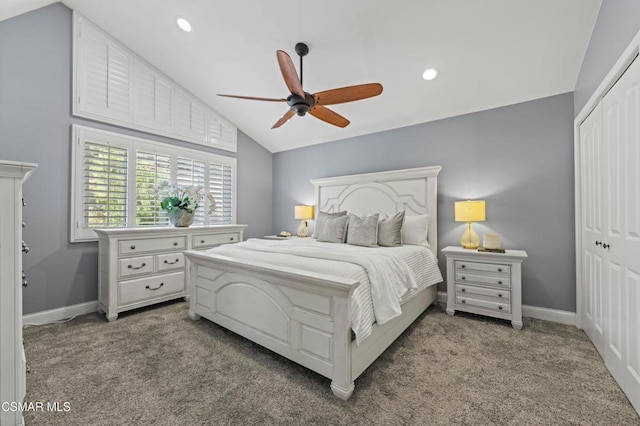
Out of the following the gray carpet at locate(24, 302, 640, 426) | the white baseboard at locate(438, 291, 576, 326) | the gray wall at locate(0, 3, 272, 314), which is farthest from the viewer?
the white baseboard at locate(438, 291, 576, 326)

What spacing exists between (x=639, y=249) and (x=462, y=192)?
6.21 ft

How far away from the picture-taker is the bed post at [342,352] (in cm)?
158

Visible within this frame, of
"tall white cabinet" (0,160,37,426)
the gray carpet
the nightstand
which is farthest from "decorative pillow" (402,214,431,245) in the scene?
"tall white cabinet" (0,160,37,426)

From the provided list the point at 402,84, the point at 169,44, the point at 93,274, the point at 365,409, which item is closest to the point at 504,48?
the point at 402,84

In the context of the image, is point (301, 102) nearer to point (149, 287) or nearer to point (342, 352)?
point (342, 352)

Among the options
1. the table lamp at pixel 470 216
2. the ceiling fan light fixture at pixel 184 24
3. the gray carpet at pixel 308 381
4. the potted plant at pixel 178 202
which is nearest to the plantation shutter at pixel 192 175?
the potted plant at pixel 178 202

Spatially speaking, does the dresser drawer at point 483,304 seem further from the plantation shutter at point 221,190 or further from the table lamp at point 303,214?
the plantation shutter at point 221,190

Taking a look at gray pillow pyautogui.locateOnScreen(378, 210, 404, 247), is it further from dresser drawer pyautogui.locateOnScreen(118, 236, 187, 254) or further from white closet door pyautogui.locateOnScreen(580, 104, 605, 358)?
dresser drawer pyautogui.locateOnScreen(118, 236, 187, 254)

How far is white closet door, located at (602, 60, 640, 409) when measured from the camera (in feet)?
5.02

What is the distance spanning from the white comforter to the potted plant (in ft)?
3.84

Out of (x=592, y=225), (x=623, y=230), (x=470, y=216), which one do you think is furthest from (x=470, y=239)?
(x=623, y=230)

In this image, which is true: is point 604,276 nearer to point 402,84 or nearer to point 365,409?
point 365,409

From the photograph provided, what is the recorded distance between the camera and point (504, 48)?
98.3 inches

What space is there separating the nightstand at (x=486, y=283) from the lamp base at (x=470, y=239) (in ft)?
0.68
